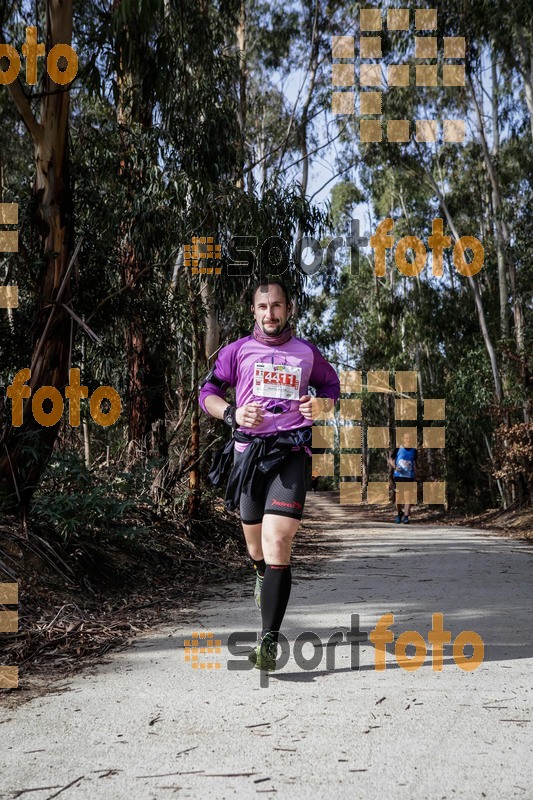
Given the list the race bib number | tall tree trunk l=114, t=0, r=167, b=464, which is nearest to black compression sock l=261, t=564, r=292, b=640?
the race bib number

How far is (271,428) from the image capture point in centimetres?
408


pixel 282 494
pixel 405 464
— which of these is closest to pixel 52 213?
pixel 282 494

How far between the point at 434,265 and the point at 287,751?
1003 inches

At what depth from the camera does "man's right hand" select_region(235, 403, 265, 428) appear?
3.96 m

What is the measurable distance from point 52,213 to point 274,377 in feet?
10.6

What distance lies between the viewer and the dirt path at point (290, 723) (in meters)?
2.47

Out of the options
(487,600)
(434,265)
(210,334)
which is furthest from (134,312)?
(434,265)

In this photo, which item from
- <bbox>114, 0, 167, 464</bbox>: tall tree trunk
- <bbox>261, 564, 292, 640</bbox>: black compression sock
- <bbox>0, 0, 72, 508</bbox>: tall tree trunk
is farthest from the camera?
<bbox>114, 0, 167, 464</bbox>: tall tree trunk

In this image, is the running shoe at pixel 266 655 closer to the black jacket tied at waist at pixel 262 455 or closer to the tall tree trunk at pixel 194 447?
the black jacket tied at waist at pixel 262 455

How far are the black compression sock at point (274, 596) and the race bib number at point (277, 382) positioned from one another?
84 cm

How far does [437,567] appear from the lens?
768cm

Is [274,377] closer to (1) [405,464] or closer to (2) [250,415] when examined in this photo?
(2) [250,415]

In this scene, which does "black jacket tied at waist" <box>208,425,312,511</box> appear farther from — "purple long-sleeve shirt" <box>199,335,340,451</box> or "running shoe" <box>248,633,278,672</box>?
"running shoe" <box>248,633,278,672</box>

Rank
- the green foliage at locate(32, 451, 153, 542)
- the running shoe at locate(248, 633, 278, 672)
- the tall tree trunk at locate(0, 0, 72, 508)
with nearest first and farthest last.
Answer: the running shoe at locate(248, 633, 278, 672) < the green foliage at locate(32, 451, 153, 542) < the tall tree trunk at locate(0, 0, 72, 508)
